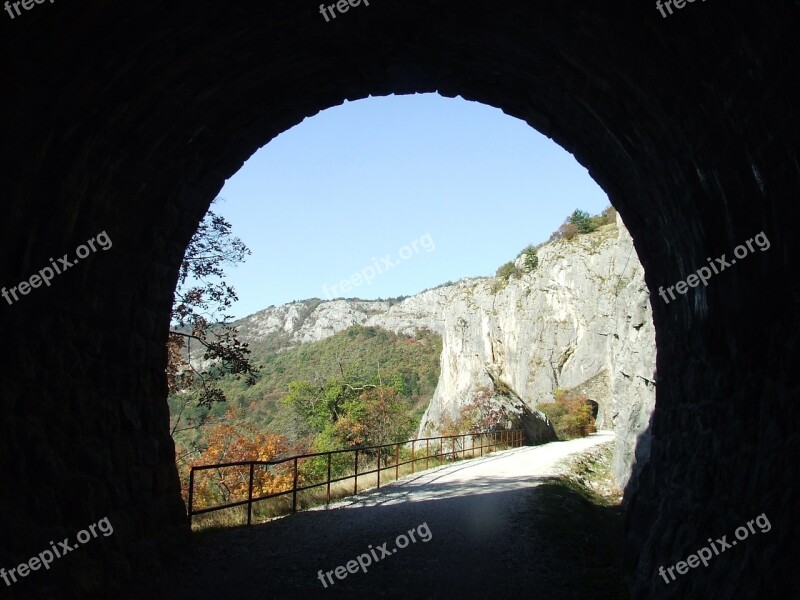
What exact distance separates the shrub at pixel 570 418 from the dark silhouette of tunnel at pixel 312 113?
3172cm

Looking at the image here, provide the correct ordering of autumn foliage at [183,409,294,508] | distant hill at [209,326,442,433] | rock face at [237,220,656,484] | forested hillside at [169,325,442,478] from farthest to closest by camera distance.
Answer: distant hill at [209,326,442,433]
forested hillside at [169,325,442,478]
rock face at [237,220,656,484]
autumn foliage at [183,409,294,508]

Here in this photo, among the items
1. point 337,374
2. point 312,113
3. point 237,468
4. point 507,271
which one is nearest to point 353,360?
point 337,374

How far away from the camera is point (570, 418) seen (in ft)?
127

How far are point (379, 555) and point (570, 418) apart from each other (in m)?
33.1

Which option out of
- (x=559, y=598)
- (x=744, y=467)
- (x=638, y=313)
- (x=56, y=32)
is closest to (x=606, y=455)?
(x=638, y=313)

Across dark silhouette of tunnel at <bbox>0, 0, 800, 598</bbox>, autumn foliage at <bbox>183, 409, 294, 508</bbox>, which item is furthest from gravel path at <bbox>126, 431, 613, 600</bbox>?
autumn foliage at <bbox>183, 409, 294, 508</bbox>

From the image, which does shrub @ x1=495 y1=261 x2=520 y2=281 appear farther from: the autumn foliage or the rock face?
the autumn foliage

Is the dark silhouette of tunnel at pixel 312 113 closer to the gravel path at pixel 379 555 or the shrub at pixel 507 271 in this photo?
the gravel path at pixel 379 555

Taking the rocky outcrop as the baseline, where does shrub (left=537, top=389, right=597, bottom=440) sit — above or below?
below

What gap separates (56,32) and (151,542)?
4.96 meters

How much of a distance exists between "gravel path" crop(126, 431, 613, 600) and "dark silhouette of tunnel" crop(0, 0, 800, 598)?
768 millimetres

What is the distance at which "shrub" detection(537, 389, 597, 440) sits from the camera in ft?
125

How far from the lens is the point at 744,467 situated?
4434 millimetres

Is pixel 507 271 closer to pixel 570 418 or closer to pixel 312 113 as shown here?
pixel 570 418
